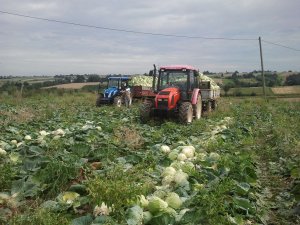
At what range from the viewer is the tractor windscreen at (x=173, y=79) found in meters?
14.7

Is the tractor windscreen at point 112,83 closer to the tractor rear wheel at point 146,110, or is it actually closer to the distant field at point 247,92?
the tractor rear wheel at point 146,110

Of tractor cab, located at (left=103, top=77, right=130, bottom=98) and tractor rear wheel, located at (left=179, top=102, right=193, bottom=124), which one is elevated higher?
tractor cab, located at (left=103, top=77, right=130, bottom=98)

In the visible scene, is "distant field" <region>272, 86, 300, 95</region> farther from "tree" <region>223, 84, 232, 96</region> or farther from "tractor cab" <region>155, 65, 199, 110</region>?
"tractor cab" <region>155, 65, 199, 110</region>

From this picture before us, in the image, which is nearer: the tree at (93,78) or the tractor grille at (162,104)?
the tractor grille at (162,104)

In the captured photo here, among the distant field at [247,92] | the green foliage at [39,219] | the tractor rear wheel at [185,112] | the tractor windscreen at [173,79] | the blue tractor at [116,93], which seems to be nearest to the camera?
the green foliage at [39,219]

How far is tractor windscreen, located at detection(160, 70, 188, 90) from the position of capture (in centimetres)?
1474

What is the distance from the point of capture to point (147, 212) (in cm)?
421

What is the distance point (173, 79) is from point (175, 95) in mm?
1153

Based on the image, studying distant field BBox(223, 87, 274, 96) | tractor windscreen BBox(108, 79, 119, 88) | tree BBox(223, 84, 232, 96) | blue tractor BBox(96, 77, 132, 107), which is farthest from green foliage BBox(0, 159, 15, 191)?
tree BBox(223, 84, 232, 96)

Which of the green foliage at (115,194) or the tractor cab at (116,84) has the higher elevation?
the tractor cab at (116,84)

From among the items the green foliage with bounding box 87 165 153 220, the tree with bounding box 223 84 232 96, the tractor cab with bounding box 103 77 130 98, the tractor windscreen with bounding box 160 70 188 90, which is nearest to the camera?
the green foliage with bounding box 87 165 153 220

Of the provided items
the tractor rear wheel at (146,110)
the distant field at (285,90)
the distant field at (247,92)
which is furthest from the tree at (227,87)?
the tractor rear wheel at (146,110)

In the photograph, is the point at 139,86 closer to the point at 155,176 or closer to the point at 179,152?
the point at 179,152

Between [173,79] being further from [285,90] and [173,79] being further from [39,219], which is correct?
[285,90]
